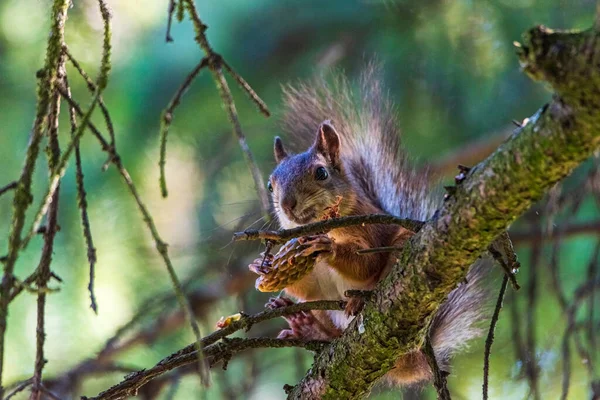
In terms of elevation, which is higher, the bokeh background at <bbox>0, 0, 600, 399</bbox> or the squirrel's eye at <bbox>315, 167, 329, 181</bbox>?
the bokeh background at <bbox>0, 0, 600, 399</bbox>

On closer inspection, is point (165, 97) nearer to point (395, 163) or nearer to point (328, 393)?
point (395, 163)

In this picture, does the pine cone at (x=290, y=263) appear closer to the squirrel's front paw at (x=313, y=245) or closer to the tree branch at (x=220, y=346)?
the squirrel's front paw at (x=313, y=245)

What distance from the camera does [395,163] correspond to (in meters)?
1.91

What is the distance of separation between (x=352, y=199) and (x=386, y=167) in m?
0.21

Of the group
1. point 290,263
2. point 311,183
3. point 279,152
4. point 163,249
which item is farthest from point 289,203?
point 163,249

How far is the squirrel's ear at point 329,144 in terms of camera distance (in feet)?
6.01

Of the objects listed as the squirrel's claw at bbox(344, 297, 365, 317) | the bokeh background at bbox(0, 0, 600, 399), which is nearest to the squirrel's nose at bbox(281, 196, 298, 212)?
the squirrel's claw at bbox(344, 297, 365, 317)

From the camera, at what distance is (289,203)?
158cm

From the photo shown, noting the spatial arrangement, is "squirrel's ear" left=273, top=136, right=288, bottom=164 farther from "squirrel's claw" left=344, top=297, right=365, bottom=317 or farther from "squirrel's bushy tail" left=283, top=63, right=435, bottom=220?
"squirrel's claw" left=344, top=297, right=365, bottom=317

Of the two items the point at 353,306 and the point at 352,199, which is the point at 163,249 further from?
the point at 352,199

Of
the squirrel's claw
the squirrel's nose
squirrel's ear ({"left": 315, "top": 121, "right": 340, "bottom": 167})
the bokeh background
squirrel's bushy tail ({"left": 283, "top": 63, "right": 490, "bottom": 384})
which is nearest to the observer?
the squirrel's claw

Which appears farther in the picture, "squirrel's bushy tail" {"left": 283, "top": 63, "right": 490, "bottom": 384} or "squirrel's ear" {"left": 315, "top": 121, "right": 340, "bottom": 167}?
"squirrel's ear" {"left": 315, "top": 121, "right": 340, "bottom": 167}

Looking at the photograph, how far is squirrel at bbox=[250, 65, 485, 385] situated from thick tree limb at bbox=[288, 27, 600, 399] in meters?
0.31

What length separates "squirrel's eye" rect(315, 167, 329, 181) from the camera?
175cm
